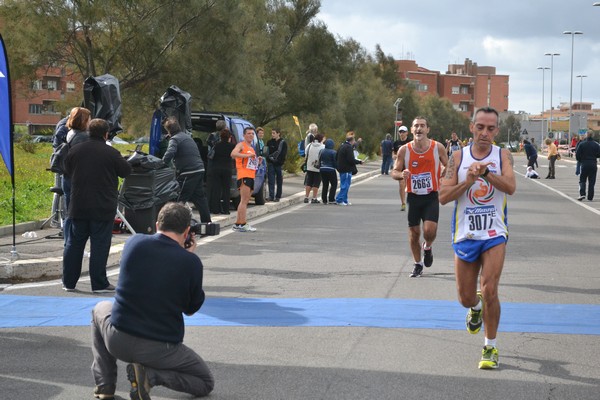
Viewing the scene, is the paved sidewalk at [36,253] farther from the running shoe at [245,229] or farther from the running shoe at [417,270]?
the running shoe at [417,270]

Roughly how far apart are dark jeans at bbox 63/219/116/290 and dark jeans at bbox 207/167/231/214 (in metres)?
8.99

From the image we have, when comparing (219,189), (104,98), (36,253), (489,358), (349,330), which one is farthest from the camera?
(219,189)

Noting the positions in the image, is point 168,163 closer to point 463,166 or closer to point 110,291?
point 110,291

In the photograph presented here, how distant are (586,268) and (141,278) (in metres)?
8.48

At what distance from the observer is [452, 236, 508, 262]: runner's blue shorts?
7625 mm

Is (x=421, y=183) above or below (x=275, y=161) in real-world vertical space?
above

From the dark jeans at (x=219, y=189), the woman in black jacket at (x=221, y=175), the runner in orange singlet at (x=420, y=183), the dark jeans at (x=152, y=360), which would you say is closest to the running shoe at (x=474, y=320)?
the dark jeans at (x=152, y=360)

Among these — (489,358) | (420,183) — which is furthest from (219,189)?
(489,358)

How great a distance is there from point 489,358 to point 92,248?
514 centimetres

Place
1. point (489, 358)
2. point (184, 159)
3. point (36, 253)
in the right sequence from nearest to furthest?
1. point (489, 358)
2. point (36, 253)
3. point (184, 159)

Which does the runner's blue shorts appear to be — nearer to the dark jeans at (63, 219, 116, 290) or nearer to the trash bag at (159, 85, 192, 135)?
the dark jeans at (63, 219, 116, 290)

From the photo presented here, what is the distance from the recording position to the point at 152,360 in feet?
20.9

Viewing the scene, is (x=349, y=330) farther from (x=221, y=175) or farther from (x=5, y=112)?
(x=221, y=175)

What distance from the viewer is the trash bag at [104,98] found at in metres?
16.3
